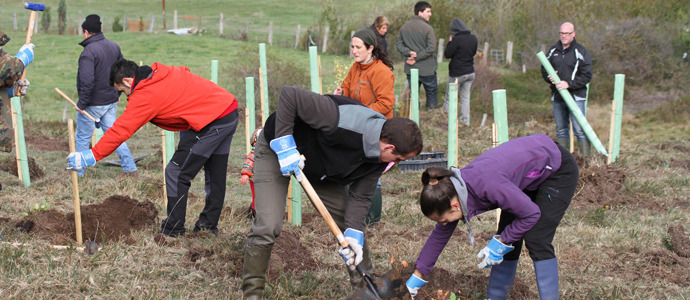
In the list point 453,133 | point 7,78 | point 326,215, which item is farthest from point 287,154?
point 7,78

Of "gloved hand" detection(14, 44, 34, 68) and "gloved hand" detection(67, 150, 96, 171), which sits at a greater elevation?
"gloved hand" detection(14, 44, 34, 68)

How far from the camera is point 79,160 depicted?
13.4ft

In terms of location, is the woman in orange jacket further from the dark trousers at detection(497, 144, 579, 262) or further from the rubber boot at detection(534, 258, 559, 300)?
the rubber boot at detection(534, 258, 559, 300)

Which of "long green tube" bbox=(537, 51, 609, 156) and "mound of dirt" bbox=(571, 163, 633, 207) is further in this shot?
"long green tube" bbox=(537, 51, 609, 156)

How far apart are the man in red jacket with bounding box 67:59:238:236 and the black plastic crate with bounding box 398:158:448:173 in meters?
3.16

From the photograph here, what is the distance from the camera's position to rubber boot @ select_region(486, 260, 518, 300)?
12.1 feet

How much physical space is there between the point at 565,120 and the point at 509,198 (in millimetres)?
5505

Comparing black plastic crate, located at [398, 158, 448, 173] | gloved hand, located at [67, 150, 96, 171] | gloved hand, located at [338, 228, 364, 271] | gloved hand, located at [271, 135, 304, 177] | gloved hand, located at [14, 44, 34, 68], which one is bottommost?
black plastic crate, located at [398, 158, 448, 173]

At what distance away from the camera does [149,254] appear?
4309 mm

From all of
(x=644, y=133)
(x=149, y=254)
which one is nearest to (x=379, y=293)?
(x=149, y=254)

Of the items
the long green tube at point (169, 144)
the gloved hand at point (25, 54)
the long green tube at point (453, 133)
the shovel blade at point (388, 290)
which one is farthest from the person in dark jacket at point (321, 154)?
the gloved hand at point (25, 54)

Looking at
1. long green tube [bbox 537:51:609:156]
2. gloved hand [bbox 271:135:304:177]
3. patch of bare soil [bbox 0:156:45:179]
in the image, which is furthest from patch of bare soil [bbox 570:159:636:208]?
patch of bare soil [bbox 0:156:45:179]

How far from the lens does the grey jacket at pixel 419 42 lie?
9508 mm

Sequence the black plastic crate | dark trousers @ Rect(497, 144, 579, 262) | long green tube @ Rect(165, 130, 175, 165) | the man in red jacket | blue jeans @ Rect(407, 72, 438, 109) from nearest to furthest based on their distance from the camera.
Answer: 1. dark trousers @ Rect(497, 144, 579, 262)
2. the man in red jacket
3. long green tube @ Rect(165, 130, 175, 165)
4. the black plastic crate
5. blue jeans @ Rect(407, 72, 438, 109)
